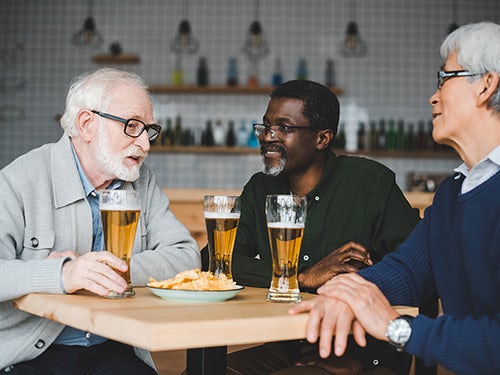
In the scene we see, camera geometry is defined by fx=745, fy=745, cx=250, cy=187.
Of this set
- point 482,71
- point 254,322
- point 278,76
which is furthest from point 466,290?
point 278,76

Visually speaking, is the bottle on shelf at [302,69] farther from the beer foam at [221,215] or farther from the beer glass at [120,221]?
the beer glass at [120,221]

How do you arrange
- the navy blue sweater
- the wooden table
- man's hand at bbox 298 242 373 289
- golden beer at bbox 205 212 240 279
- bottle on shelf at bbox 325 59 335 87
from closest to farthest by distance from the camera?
the wooden table, the navy blue sweater, golden beer at bbox 205 212 240 279, man's hand at bbox 298 242 373 289, bottle on shelf at bbox 325 59 335 87

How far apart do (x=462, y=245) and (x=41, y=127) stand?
5.55 meters

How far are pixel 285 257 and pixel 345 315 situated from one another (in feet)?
0.69

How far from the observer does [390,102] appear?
655cm

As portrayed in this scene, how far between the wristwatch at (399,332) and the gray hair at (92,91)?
1.07 m

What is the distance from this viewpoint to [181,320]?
4.08 feet

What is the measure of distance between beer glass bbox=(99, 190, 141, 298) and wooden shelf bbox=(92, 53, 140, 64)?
4951 millimetres

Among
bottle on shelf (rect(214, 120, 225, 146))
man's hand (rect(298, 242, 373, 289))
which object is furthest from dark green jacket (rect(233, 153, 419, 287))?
bottle on shelf (rect(214, 120, 225, 146))

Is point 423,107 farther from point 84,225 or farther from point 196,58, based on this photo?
point 84,225

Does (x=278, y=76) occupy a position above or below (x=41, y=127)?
above

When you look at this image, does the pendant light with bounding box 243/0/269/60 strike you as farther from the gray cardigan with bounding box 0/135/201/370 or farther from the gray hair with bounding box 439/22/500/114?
the gray hair with bounding box 439/22/500/114

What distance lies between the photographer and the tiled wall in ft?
21.5

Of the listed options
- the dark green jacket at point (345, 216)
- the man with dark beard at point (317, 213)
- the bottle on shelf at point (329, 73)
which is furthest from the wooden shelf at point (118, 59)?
the dark green jacket at point (345, 216)
